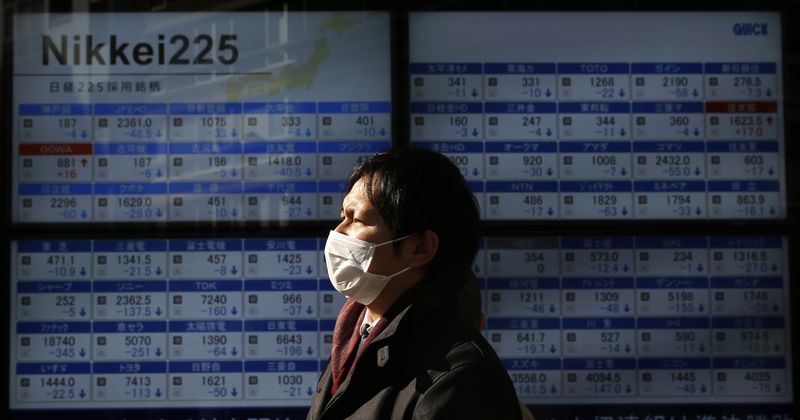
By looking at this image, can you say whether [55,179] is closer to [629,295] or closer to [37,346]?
[37,346]

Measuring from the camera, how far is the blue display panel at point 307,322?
3.85m

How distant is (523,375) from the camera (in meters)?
3.87

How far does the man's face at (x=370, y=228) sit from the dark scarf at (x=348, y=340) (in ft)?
0.45

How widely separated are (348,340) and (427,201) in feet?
1.39

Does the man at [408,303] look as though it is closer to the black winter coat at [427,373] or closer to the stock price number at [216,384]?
the black winter coat at [427,373]

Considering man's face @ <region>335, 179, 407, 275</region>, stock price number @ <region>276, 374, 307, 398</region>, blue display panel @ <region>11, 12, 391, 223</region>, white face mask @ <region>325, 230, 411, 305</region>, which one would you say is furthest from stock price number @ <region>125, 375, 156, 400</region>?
man's face @ <region>335, 179, 407, 275</region>

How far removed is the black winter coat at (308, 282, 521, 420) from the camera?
6.19ft

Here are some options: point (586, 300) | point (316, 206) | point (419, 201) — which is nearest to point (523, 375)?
point (586, 300)

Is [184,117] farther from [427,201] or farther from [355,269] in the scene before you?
[427,201]

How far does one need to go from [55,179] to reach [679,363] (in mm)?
2637

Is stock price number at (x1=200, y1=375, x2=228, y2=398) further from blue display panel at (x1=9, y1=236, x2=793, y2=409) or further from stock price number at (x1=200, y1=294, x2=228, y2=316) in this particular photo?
stock price number at (x1=200, y1=294, x2=228, y2=316)

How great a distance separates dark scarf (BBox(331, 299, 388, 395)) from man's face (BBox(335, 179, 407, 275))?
5.4 inches

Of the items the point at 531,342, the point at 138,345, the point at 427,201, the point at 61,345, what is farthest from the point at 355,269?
the point at 61,345

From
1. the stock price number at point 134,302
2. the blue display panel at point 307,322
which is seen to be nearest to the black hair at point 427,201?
the blue display panel at point 307,322
